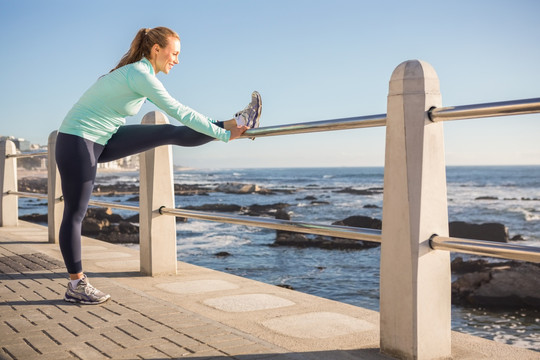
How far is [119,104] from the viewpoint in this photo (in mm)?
3199

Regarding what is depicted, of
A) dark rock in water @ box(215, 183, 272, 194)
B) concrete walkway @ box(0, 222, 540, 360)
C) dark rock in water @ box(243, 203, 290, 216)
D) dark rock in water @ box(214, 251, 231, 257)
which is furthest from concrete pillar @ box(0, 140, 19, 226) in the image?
dark rock in water @ box(215, 183, 272, 194)

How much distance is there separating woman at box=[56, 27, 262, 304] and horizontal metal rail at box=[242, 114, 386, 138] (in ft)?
0.47

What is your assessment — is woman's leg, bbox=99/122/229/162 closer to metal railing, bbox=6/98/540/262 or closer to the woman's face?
the woman's face

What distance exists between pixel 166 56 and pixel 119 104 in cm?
39

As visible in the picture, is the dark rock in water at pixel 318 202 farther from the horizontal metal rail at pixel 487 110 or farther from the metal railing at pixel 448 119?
the horizontal metal rail at pixel 487 110

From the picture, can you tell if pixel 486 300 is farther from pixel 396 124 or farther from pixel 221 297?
pixel 396 124

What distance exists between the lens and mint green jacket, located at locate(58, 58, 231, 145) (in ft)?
9.81

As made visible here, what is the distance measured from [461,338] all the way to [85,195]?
86.9 inches

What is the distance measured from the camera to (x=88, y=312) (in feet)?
10.0

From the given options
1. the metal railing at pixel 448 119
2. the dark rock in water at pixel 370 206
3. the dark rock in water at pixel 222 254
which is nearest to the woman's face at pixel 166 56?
the metal railing at pixel 448 119

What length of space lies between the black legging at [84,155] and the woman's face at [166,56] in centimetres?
34

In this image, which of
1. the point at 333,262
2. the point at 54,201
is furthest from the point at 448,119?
the point at 333,262

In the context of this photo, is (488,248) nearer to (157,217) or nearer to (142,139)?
(142,139)

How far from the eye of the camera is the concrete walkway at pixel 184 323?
2.36 meters
